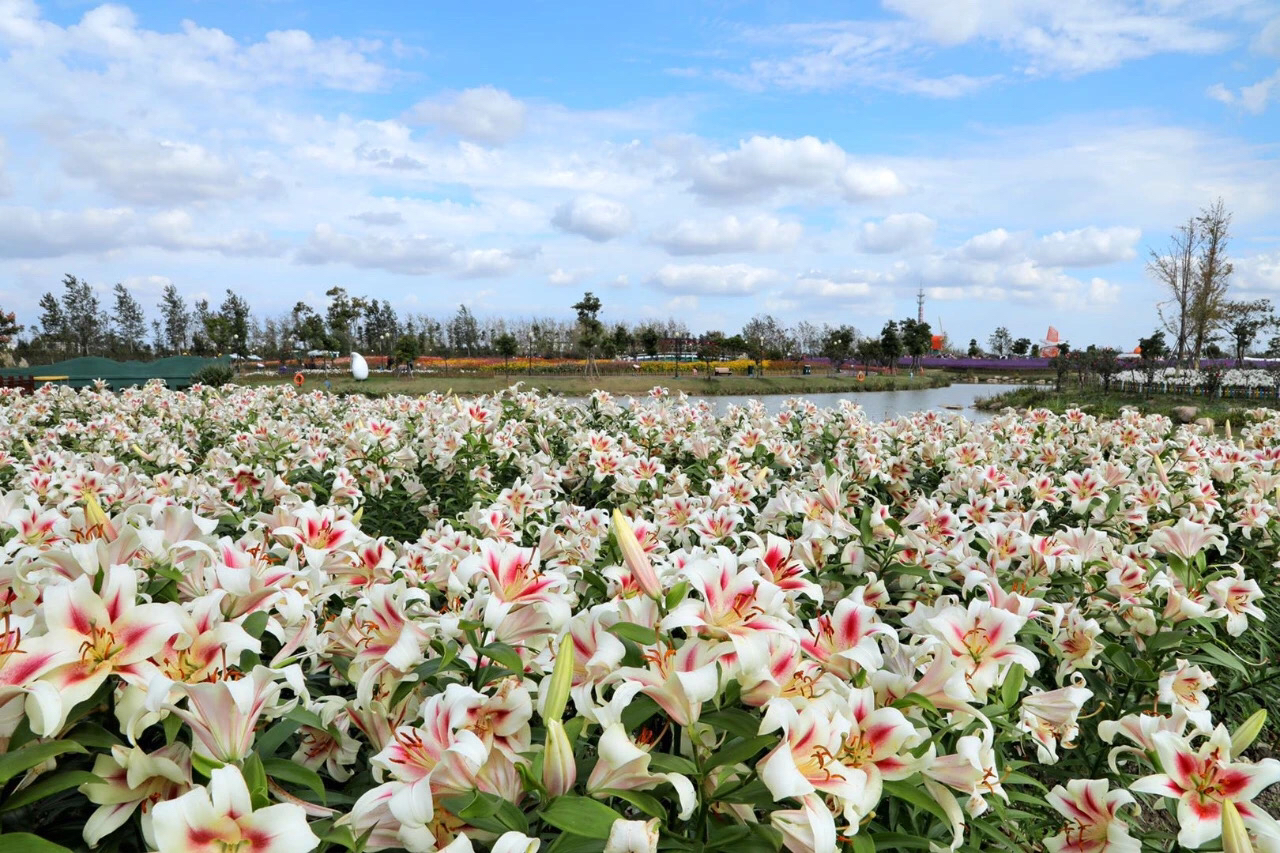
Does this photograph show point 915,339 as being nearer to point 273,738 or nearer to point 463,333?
point 463,333

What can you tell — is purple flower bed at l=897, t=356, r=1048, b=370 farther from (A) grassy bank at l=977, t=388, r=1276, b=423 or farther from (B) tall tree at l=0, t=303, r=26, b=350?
(B) tall tree at l=0, t=303, r=26, b=350

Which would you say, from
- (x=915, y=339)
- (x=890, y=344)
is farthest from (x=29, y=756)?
(x=915, y=339)

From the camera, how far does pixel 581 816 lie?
0.79 m

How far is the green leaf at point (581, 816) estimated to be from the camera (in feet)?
2.56

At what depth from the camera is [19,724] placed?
→ 0.83m

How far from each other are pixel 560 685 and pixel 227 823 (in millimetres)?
368

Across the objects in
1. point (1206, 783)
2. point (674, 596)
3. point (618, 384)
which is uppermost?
point (618, 384)

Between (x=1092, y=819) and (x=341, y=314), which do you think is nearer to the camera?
(x=1092, y=819)

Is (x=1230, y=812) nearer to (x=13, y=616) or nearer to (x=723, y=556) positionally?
(x=723, y=556)

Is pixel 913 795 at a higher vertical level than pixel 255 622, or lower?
lower

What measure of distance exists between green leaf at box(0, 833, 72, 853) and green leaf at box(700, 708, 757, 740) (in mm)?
711

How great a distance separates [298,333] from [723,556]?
149 feet

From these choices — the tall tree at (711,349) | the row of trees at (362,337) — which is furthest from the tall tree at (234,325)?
the tall tree at (711,349)

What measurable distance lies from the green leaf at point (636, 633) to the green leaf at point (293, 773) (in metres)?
0.41
